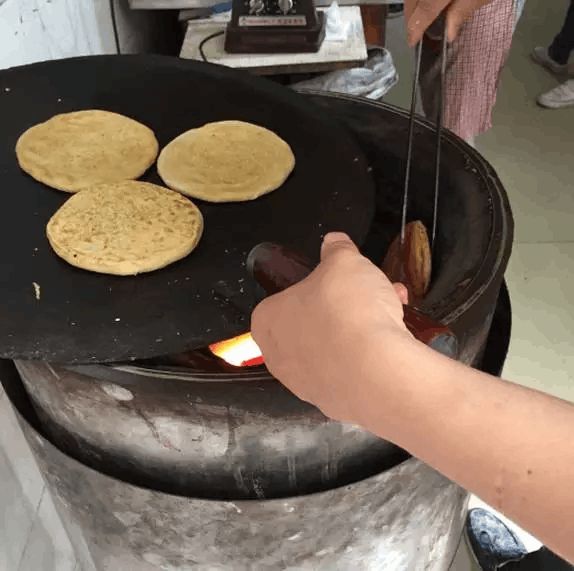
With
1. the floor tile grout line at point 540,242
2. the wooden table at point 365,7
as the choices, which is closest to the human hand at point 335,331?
the wooden table at point 365,7

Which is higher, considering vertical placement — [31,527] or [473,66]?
[473,66]

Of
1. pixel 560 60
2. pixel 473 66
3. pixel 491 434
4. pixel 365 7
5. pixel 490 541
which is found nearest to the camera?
pixel 491 434

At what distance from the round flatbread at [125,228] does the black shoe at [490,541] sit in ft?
4.07

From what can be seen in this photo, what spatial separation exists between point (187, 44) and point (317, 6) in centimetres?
50

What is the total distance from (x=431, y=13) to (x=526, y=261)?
185 centimetres

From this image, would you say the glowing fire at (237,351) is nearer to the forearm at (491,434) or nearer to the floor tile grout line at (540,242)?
the forearm at (491,434)

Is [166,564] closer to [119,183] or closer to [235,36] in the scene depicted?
[119,183]

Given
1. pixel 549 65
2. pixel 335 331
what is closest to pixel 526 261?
pixel 549 65

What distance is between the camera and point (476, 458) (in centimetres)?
58

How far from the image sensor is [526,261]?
2715mm

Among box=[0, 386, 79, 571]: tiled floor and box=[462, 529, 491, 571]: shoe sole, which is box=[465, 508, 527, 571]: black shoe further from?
box=[0, 386, 79, 571]: tiled floor

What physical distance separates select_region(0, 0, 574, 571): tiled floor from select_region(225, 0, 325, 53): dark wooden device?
3.61 ft

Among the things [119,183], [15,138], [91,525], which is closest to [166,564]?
[91,525]

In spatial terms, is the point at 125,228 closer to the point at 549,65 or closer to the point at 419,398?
the point at 419,398
